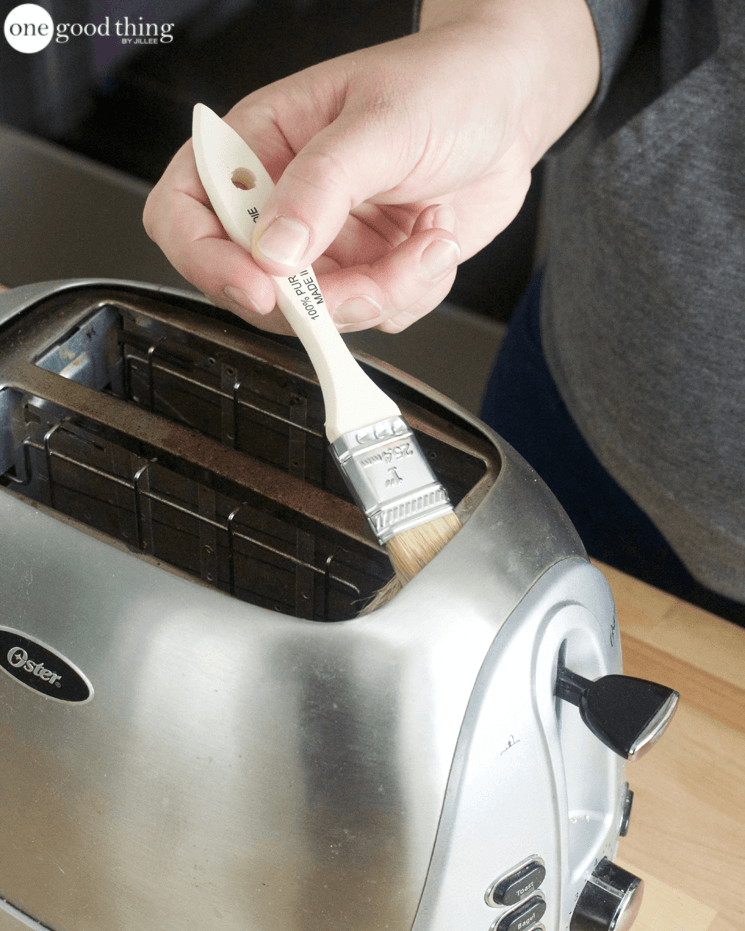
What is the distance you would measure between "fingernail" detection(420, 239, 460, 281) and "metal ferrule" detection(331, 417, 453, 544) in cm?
16

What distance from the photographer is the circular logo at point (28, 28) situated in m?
1.32

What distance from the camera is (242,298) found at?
499 mm

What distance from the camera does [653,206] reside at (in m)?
0.69

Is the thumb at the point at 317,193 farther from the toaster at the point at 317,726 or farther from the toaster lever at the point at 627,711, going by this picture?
the toaster lever at the point at 627,711

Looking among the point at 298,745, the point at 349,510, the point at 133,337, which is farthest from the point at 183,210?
the point at 298,745

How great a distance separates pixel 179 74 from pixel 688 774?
1.21m

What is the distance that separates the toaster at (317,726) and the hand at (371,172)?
11 cm

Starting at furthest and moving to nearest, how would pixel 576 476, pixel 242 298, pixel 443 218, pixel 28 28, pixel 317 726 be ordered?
pixel 28 28
pixel 576 476
pixel 443 218
pixel 242 298
pixel 317 726

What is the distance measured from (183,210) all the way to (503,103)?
21cm

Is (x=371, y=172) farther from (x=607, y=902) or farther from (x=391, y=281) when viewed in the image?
(x=607, y=902)

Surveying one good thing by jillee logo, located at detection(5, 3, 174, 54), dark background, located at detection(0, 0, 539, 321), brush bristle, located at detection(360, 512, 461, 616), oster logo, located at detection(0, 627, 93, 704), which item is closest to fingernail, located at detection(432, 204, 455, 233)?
brush bristle, located at detection(360, 512, 461, 616)

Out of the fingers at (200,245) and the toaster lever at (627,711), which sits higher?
the fingers at (200,245)

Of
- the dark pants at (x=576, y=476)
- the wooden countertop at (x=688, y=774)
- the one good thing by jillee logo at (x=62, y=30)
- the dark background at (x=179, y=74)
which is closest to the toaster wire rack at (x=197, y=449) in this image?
the wooden countertop at (x=688, y=774)

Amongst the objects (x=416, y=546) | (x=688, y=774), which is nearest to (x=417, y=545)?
(x=416, y=546)
